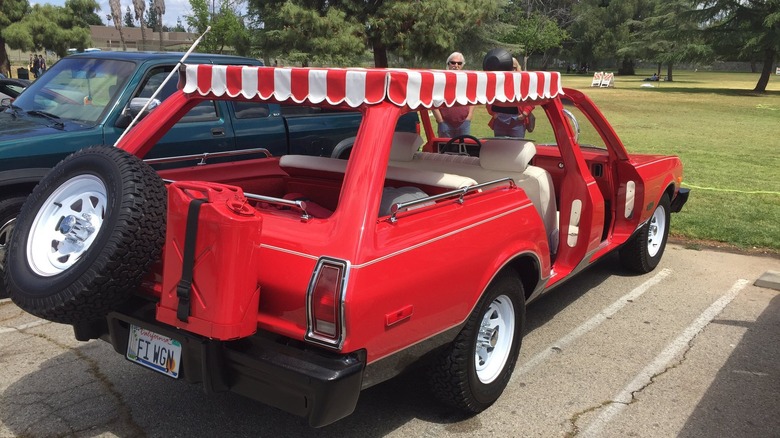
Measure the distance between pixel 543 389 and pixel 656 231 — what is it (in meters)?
2.91

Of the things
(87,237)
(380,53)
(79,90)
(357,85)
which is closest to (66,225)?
(87,237)

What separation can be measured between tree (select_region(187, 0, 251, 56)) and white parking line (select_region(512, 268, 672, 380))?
77.1ft

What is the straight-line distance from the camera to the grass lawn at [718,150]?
7219 mm

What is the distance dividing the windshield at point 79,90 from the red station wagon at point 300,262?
226 centimetres

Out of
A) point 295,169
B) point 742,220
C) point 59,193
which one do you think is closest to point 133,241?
point 59,193

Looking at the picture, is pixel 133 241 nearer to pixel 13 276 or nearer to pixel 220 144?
pixel 13 276

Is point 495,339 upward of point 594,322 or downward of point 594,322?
upward

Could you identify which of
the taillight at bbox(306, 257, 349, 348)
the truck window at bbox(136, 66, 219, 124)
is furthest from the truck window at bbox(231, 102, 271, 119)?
the taillight at bbox(306, 257, 349, 348)

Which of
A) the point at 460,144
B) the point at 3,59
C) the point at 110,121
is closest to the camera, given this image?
the point at 460,144

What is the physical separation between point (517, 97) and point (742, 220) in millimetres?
5582

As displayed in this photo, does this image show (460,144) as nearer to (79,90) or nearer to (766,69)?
(79,90)

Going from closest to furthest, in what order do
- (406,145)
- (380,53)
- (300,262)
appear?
(300,262)
(406,145)
(380,53)

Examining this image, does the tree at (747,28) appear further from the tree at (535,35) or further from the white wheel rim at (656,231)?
the white wheel rim at (656,231)

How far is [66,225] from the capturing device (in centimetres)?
285
